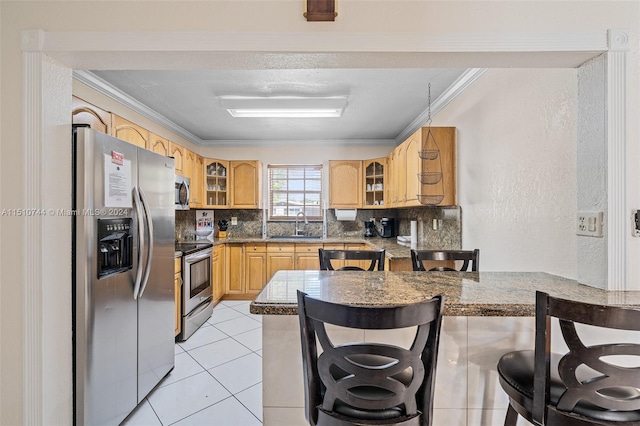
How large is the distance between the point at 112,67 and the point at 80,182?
0.60 m

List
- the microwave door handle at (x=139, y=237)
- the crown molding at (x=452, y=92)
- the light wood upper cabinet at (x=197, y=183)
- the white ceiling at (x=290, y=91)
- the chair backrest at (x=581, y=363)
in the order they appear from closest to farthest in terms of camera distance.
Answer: the chair backrest at (x=581, y=363) < the microwave door handle at (x=139, y=237) < the crown molding at (x=452, y=92) < the white ceiling at (x=290, y=91) < the light wood upper cabinet at (x=197, y=183)

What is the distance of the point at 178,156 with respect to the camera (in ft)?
11.8

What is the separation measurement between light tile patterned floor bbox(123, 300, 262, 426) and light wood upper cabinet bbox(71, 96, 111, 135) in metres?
2.05

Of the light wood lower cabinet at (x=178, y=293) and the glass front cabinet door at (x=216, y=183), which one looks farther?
the glass front cabinet door at (x=216, y=183)

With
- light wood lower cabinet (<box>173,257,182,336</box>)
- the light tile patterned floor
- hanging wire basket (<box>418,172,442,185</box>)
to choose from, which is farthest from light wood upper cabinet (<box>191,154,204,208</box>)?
hanging wire basket (<box>418,172,442,185</box>)

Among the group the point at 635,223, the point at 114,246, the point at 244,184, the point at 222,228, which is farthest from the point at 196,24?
the point at 222,228

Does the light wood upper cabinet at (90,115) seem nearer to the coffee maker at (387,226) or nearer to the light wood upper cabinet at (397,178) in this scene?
the light wood upper cabinet at (397,178)

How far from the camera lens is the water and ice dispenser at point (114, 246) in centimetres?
161

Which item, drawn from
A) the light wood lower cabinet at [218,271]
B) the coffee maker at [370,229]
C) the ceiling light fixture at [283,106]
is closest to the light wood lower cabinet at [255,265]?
the light wood lower cabinet at [218,271]

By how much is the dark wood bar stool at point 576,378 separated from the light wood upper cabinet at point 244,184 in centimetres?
408

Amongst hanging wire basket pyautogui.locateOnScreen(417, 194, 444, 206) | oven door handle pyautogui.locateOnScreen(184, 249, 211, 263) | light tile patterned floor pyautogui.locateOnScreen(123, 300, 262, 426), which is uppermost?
hanging wire basket pyautogui.locateOnScreen(417, 194, 444, 206)

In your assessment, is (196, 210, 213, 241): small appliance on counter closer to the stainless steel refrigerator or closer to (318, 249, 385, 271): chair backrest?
the stainless steel refrigerator

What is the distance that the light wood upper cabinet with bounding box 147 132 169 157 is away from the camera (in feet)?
9.91

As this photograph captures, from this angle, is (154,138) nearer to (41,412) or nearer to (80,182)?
(80,182)
